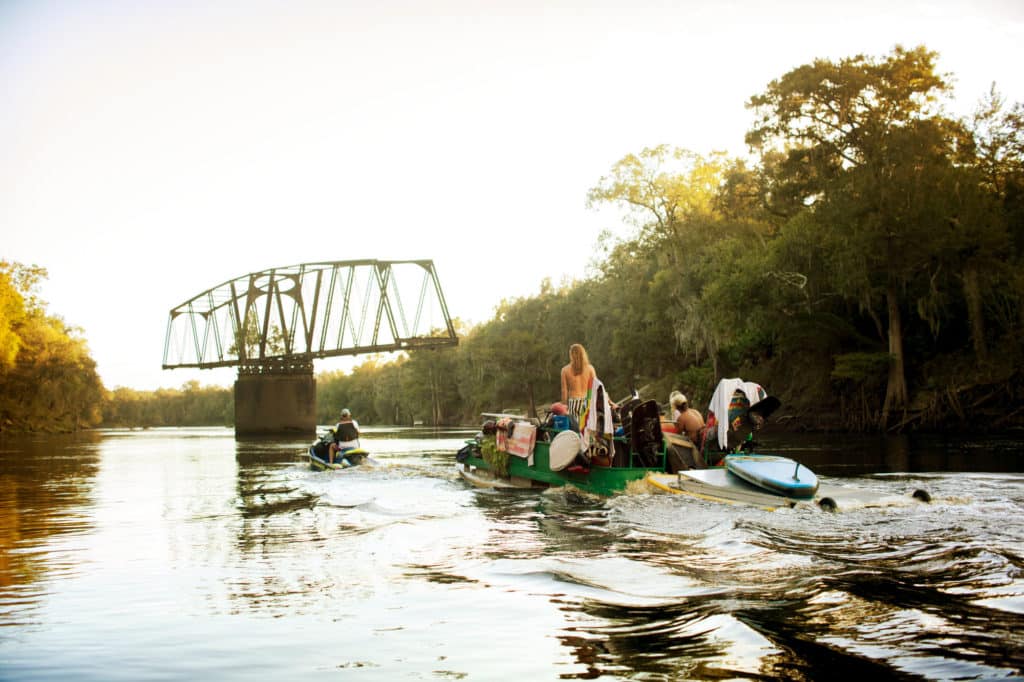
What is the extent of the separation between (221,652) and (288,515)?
782cm

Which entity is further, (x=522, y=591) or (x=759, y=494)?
(x=759, y=494)

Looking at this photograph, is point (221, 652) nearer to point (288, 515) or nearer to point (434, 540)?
point (434, 540)

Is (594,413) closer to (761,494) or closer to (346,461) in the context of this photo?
(761,494)

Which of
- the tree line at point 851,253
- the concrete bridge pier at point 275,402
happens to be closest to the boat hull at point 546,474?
the tree line at point 851,253

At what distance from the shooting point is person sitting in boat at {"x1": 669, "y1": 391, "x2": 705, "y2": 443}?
13719mm

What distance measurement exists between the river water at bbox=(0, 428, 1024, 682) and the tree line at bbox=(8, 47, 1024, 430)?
11105 millimetres

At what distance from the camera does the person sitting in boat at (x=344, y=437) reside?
23.1 meters

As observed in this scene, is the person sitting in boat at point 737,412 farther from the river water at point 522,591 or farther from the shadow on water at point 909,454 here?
the shadow on water at point 909,454

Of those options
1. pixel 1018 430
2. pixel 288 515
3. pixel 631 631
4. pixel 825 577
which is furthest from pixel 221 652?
pixel 1018 430

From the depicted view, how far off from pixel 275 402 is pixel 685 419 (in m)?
46.5

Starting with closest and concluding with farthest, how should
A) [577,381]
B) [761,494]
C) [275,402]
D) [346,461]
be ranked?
[761,494]
[577,381]
[346,461]
[275,402]

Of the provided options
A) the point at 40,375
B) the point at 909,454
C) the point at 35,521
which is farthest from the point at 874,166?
the point at 40,375

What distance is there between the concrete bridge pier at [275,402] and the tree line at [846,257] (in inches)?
843

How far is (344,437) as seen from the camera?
77.0ft
